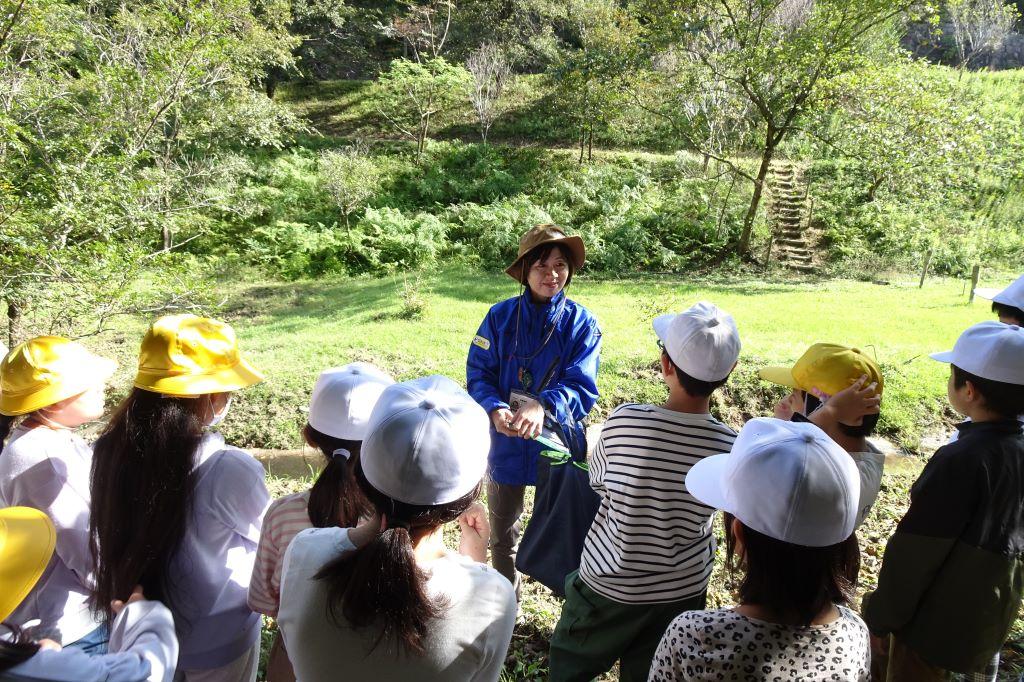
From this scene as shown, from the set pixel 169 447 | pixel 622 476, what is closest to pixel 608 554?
pixel 622 476

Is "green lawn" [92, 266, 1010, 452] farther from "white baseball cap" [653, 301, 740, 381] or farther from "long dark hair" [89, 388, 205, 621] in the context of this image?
"white baseball cap" [653, 301, 740, 381]

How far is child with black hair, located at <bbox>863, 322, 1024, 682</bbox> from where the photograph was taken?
2.07 metres

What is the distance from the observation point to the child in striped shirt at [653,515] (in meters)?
2.04

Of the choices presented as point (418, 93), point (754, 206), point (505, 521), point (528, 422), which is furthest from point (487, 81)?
point (528, 422)

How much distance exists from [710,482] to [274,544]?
123cm

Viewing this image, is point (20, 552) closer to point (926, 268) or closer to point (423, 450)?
→ point (423, 450)

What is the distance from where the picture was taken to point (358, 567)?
4.32 feet

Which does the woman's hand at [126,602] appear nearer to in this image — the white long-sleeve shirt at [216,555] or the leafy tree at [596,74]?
the white long-sleeve shirt at [216,555]

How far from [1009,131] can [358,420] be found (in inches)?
765

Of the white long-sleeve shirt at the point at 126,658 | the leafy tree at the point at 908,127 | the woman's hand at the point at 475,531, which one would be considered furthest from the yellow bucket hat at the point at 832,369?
the leafy tree at the point at 908,127

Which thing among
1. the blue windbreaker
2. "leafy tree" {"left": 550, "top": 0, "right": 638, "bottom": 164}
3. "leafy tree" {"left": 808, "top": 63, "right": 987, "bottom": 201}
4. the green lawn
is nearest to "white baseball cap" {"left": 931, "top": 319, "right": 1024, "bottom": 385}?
the blue windbreaker

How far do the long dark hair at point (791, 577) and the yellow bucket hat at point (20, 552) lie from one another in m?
1.50

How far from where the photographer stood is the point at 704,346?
2025 mm

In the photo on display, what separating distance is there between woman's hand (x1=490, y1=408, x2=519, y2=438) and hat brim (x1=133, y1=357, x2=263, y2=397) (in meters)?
1.08
